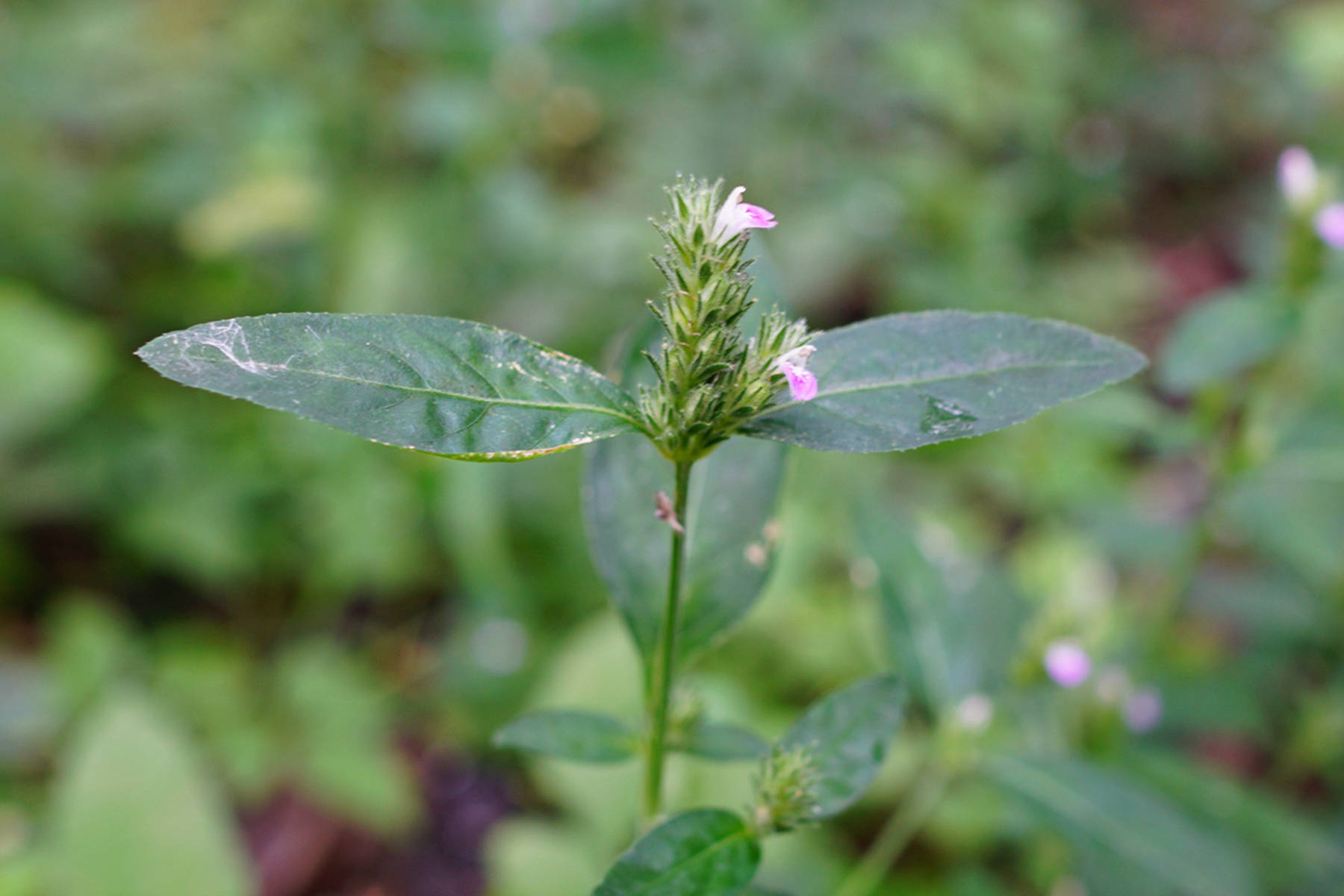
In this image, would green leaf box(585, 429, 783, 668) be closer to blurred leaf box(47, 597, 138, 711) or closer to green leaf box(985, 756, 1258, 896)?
green leaf box(985, 756, 1258, 896)

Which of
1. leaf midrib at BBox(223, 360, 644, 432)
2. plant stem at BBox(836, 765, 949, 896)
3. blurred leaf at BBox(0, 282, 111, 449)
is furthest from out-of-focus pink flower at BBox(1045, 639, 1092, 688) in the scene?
blurred leaf at BBox(0, 282, 111, 449)

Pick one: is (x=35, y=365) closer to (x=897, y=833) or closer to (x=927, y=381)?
(x=897, y=833)

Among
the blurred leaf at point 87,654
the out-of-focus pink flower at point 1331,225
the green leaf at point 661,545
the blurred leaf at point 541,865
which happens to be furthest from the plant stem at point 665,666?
the blurred leaf at point 87,654

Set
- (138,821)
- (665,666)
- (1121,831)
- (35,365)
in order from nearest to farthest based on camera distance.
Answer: (665,666) < (1121,831) < (138,821) < (35,365)

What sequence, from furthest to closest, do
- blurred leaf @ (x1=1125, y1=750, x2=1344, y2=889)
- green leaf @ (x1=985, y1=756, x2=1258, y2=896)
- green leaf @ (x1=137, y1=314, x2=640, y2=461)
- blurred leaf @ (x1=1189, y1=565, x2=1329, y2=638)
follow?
blurred leaf @ (x1=1189, y1=565, x2=1329, y2=638) < blurred leaf @ (x1=1125, y1=750, x2=1344, y2=889) < green leaf @ (x1=985, y1=756, x2=1258, y2=896) < green leaf @ (x1=137, y1=314, x2=640, y2=461)

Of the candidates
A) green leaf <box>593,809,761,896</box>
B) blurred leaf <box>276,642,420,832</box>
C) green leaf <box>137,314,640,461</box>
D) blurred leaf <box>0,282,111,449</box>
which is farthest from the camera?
blurred leaf <box>0,282,111,449</box>

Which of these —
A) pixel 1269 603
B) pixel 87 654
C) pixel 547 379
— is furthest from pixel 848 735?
pixel 87 654

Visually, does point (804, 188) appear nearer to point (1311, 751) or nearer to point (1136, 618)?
point (1136, 618)
